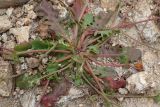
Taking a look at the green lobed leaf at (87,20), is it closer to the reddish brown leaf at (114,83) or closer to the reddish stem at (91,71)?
the reddish stem at (91,71)

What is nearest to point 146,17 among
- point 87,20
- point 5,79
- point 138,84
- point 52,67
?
point 87,20

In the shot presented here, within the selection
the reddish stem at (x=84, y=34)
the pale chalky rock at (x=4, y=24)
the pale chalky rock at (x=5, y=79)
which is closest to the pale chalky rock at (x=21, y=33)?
the pale chalky rock at (x=4, y=24)

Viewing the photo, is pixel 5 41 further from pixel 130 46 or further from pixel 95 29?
pixel 130 46

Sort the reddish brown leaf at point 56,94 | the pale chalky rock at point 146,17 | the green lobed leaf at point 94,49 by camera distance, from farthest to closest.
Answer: the pale chalky rock at point 146,17
the green lobed leaf at point 94,49
the reddish brown leaf at point 56,94

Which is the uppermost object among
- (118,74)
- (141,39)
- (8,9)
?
(8,9)

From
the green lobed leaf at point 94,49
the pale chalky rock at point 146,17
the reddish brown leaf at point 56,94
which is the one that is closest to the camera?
the reddish brown leaf at point 56,94

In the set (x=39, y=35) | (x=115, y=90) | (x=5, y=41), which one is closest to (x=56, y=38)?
(x=39, y=35)
